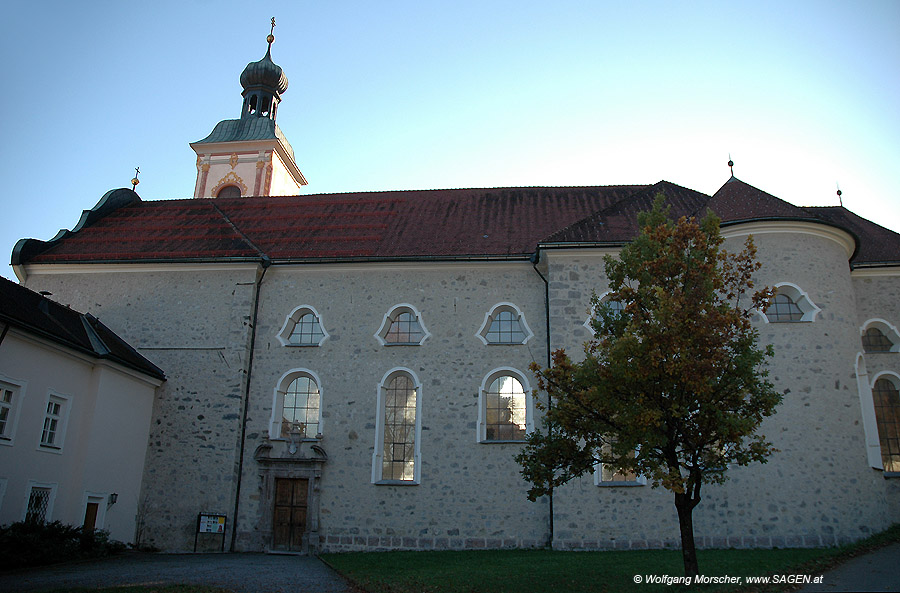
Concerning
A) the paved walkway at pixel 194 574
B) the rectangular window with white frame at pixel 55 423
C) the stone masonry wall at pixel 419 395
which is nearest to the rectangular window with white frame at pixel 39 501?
the rectangular window with white frame at pixel 55 423

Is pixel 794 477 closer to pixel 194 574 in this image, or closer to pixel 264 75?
pixel 194 574

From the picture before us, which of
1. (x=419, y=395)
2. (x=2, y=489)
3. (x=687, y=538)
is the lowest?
(x=687, y=538)

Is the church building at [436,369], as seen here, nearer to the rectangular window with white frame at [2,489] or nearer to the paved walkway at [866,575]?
the paved walkway at [866,575]

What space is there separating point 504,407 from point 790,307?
765 centimetres

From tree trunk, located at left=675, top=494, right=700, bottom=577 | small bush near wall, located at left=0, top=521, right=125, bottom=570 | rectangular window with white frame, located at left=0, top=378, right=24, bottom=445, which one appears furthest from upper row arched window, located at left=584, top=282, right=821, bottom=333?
rectangular window with white frame, located at left=0, top=378, right=24, bottom=445

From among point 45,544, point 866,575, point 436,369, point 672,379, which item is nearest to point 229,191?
point 436,369

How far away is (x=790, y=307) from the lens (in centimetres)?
1744

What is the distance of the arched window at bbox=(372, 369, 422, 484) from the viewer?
1838cm

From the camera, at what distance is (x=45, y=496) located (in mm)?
16141

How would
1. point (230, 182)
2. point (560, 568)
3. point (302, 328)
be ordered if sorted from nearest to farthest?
point (560, 568) → point (302, 328) → point (230, 182)

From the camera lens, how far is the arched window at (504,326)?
62.6 feet

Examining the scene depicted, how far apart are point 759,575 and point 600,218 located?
11.1 metres

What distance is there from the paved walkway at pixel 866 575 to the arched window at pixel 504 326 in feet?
30.2

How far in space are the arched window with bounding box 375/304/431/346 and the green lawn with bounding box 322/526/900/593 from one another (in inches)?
231
